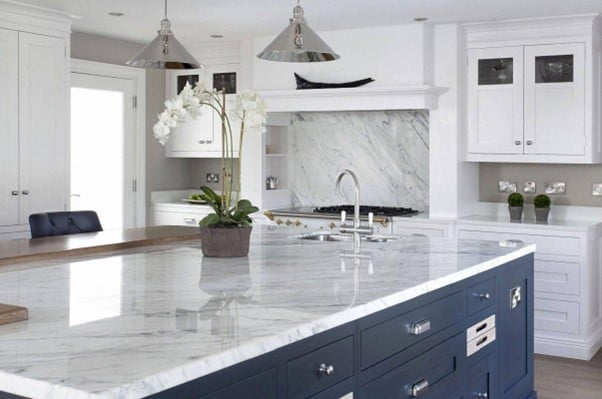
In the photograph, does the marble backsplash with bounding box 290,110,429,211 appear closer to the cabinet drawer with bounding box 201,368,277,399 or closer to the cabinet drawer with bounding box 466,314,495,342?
the cabinet drawer with bounding box 466,314,495,342

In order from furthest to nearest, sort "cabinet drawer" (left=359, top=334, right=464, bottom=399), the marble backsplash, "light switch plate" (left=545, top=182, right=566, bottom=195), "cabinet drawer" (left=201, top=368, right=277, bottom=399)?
the marble backsplash, "light switch plate" (left=545, top=182, right=566, bottom=195), "cabinet drawer" (left=359, top=334, right=464, bottom=399), "cabinet drawer" (left=201, top=368, right=277, bottom=399)

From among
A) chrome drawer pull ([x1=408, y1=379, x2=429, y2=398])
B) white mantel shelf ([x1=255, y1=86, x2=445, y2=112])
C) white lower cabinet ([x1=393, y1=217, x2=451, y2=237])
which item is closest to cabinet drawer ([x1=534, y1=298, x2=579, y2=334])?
white lower cabinet ([x1=393, y1=217, x2=451, y2=237])

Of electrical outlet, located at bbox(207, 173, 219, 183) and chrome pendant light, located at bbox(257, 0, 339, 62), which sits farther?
electrical outlet, located at bbox(207, 173, 219, 183)

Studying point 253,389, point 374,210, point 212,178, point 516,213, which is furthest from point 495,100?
point 253,389

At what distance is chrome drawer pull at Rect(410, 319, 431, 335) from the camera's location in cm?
278

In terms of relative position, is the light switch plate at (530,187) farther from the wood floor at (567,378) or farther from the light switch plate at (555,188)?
the wood floor at (567,378)

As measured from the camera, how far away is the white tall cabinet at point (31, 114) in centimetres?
535

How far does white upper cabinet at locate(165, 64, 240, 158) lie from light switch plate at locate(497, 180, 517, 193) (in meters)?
2.39

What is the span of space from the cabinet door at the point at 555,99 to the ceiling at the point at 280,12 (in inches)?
12.5

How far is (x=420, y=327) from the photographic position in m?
2.81

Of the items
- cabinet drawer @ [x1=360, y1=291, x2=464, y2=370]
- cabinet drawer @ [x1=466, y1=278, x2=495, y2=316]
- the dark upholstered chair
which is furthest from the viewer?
the dark upholstered chair

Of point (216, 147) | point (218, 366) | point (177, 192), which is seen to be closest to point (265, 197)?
point (216, 147)

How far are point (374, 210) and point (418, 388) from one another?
135 inches

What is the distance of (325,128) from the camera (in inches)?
267
